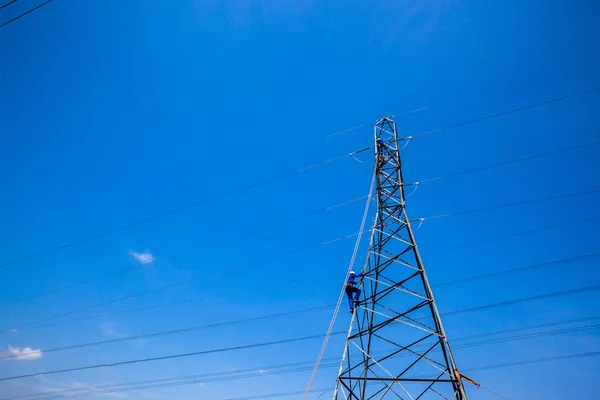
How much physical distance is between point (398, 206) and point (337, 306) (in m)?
4.35

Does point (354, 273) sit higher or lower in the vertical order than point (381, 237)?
lower

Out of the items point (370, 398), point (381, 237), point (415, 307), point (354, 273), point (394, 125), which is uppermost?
point (394, 125)

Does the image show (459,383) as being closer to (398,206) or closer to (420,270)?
(420,270)

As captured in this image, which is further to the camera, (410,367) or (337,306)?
(337,306)

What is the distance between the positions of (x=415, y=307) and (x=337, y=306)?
8.91 feet

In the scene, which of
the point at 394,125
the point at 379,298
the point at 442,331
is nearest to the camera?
the point at 442,331

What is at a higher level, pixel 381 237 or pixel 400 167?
pixel 400 167

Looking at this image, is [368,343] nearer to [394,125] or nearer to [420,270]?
[420,270]

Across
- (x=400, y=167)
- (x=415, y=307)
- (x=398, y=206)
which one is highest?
(x=400, y=167)

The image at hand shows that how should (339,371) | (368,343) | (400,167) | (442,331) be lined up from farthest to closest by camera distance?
(400,167)
(368,343)
(339,371)
(442,331)

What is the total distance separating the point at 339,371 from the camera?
746cm

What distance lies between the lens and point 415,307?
7551 millimetres

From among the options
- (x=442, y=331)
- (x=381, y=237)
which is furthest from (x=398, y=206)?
(x=442, y=331)

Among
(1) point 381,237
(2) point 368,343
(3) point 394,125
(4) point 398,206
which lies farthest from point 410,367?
(3) point 394,125
